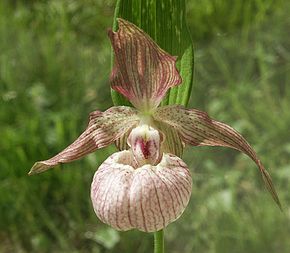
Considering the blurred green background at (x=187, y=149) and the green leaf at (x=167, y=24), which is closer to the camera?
the green leaf at (x=167, y=24)

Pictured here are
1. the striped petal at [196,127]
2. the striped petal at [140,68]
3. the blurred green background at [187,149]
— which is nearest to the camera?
the striped petal at [140,68]

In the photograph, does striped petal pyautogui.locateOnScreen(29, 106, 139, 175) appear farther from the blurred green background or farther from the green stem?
the blurred green background

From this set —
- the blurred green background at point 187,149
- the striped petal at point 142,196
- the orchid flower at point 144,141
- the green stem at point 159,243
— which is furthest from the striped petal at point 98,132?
the blurred green background at point 187,149

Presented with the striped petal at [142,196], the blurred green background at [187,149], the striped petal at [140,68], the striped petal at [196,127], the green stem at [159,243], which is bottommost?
the blurred green background at [187,149]

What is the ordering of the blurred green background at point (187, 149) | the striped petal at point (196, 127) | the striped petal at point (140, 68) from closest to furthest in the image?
the striped petal at point (140, 68)
the striped petal at point (196, 127)
the blurred green background at point (187, 149)

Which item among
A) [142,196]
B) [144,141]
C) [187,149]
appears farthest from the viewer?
[187,149]

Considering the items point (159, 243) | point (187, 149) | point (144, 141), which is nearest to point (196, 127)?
point (144, 141)

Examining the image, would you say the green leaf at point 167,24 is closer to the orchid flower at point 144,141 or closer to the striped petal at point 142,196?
the orchid flower at point 144,141

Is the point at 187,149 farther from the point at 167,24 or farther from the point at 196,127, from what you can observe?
the point at 167,24

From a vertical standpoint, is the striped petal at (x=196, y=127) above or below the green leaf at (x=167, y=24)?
below
